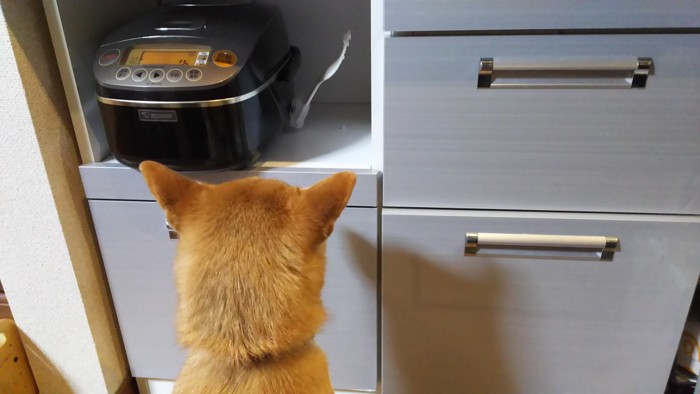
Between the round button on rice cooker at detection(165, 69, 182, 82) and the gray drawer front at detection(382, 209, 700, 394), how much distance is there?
379mm

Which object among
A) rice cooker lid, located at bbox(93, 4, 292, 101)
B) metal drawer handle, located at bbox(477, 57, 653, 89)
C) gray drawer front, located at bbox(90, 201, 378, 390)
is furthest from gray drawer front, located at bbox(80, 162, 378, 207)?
metal drawer handle, located at bbox(477, 57, 653, 89)

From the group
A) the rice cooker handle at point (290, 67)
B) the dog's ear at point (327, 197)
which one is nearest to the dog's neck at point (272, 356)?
the dog's ear at point (327, 197)

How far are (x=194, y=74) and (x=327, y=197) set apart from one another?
306 mm

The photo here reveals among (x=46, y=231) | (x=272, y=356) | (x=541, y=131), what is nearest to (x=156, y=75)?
(x=46, y=231)

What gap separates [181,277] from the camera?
2.15 feet

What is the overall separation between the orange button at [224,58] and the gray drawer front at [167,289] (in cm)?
27

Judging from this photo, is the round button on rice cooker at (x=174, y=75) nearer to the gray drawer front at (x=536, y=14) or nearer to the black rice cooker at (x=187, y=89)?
the black rice cooker at (x=187, y=89)

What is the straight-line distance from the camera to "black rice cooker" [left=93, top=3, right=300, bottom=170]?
0.79 meters

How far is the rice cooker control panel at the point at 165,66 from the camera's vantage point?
79 cm

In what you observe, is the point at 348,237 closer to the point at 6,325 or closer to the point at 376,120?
the point at 376,120

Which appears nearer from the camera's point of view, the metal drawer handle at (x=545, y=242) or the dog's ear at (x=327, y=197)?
the dog's ear at (x=327, y=197)

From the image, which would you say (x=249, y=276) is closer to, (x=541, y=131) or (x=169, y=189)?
(x=169, y=189)

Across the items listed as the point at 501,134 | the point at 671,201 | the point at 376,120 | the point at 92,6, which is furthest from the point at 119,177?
the point at 671,201

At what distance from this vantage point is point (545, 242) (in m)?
0.82
